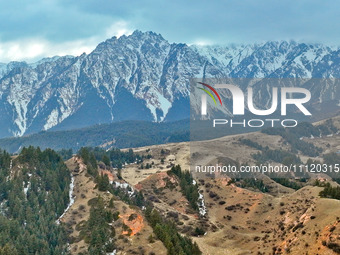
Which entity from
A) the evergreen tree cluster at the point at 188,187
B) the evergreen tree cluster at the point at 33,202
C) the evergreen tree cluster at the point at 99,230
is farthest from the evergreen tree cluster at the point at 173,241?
the evergreen tree cluster at the point at 188,187

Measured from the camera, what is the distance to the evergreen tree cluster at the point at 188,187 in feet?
526

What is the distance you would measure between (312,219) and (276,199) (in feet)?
198

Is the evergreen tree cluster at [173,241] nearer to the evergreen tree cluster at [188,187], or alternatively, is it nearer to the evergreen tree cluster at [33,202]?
the evergreen tree cluster at [33,202]

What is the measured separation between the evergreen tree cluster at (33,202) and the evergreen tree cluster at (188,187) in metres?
48.2

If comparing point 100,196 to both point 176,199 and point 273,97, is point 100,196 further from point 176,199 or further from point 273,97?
point 273,97

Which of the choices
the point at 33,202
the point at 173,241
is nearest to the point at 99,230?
→ the point at 173,241

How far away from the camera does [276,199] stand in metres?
149

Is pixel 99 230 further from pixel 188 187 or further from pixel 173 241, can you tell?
pixel 188 187

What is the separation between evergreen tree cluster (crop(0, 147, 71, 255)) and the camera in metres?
113

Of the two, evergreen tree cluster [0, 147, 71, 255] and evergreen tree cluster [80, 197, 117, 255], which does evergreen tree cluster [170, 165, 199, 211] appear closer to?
evergreen tree cluster [80, 197, 117, 255]

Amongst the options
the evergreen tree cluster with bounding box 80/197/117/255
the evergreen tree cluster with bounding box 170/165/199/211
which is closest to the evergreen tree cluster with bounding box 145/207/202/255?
the evergreen tree cluster with bounding box 80/197/117/255

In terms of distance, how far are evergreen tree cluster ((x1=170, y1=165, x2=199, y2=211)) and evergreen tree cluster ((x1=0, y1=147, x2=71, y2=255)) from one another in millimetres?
48233

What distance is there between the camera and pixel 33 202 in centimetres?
14188

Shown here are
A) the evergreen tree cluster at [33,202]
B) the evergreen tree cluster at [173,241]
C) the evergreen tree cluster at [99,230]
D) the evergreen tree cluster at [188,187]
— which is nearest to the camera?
the evergreen tree cluster at [173,241]
